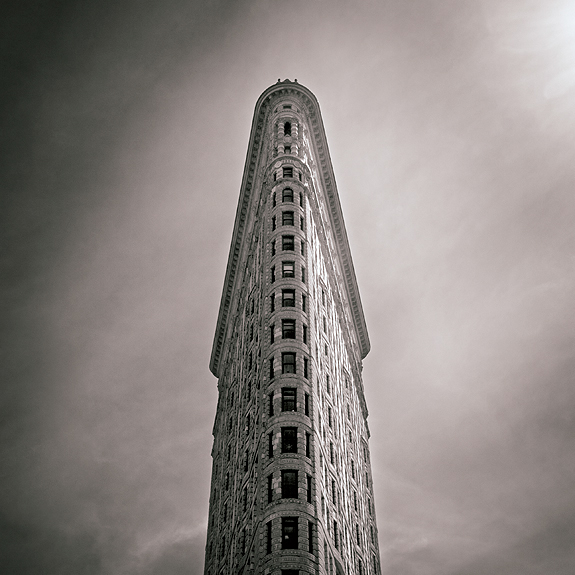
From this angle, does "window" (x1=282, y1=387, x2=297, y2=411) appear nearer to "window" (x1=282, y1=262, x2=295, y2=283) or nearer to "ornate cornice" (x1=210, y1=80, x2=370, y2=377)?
"window" (x1=282, y1=262, x2=295, y2=283)

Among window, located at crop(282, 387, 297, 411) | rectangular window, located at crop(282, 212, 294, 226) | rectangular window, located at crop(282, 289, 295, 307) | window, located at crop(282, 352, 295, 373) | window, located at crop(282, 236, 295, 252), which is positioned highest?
rectangular window, located at crop(282, 212, 294, 226)

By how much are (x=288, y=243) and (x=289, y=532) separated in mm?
36445

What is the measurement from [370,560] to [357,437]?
61.3 ft

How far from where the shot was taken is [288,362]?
219 ft

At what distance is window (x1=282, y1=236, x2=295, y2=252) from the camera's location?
78938 mm

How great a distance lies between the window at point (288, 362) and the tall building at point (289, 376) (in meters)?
0.16

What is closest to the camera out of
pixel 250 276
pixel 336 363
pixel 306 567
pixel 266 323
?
pixel 306 567

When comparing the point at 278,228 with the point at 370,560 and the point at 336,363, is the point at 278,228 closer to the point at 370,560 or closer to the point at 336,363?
the point at 336,363

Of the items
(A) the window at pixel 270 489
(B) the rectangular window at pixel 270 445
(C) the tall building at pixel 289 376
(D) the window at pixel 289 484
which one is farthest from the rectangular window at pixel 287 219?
(A) the window at pixel 270 489

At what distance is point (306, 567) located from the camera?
51.0 m

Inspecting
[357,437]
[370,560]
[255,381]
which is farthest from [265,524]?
[357,437]

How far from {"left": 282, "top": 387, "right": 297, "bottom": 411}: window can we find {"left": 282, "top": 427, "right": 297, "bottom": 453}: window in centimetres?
→ 246

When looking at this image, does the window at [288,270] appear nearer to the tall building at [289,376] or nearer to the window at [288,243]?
the tall building at [289,376]

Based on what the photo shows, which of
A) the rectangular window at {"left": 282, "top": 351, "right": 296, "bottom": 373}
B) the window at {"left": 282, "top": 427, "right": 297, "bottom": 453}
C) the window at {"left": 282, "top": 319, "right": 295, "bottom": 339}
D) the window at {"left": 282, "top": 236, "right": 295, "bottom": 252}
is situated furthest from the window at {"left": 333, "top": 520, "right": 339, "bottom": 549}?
the window at {"left": 282, "top": 236, "right": 295, "bottom": 252}
